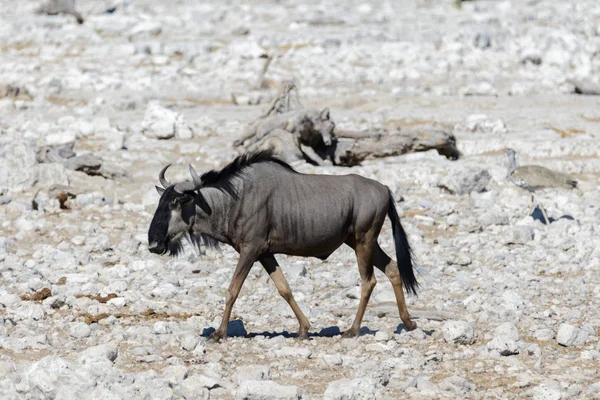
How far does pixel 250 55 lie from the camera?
3133 cm

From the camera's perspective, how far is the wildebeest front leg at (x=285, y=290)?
9242 mm

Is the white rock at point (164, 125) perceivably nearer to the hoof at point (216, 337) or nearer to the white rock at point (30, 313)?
the white rock at point (30, 313)

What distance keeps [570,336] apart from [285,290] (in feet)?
8.93

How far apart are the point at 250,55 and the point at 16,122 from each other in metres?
11.0

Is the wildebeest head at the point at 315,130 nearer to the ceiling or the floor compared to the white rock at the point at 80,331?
nearer to the floor

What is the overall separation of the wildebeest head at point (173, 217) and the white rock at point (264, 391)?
224 centimetres

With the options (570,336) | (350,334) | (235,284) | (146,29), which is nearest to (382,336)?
(350,334)

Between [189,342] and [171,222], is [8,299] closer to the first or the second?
[171,222]

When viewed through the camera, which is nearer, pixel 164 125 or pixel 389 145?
pixel 389 145

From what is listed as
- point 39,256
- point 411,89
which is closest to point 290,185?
point 39,256

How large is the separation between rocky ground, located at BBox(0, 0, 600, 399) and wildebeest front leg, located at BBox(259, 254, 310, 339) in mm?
191

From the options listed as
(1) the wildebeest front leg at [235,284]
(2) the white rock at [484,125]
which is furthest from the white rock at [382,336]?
(2) the white rock at [484,125]

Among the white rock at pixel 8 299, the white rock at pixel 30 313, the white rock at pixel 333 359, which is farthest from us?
the white rock at pixel 8 299

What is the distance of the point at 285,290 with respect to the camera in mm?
9297
